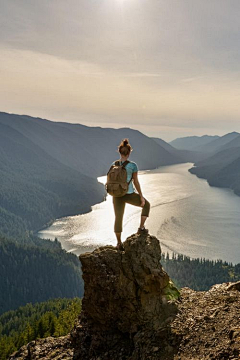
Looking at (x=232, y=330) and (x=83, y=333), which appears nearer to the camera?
(x=232, y=330)

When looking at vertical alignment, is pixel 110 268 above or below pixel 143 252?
below

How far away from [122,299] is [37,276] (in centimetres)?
17334

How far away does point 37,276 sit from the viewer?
170m

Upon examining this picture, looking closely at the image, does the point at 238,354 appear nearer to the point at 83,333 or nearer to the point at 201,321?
the point at 201,321

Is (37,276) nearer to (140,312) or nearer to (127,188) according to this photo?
(140,312)

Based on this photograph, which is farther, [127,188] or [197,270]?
[197,270]

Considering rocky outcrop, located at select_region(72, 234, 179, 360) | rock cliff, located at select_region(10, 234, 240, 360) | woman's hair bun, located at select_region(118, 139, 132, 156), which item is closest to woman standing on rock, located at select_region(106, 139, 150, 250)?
woman's hair bun, located at select_region(118, 139, 132, 156)

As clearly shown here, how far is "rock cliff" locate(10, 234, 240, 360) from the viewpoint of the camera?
35.6 feet

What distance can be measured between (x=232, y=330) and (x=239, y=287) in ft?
13.2

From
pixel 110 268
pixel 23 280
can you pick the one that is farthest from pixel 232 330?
pixel 23 280

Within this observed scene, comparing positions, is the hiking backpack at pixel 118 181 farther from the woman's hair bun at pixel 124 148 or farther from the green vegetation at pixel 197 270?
the green vegetation at pixel 197 270

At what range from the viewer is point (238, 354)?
346 inches

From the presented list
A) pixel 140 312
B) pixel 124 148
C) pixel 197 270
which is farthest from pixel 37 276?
pixel 124 148

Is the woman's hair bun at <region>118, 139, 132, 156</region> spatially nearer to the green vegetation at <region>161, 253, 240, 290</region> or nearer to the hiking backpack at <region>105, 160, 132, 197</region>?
the hiking backpack at <region>105, 160, 132, 197</region>
